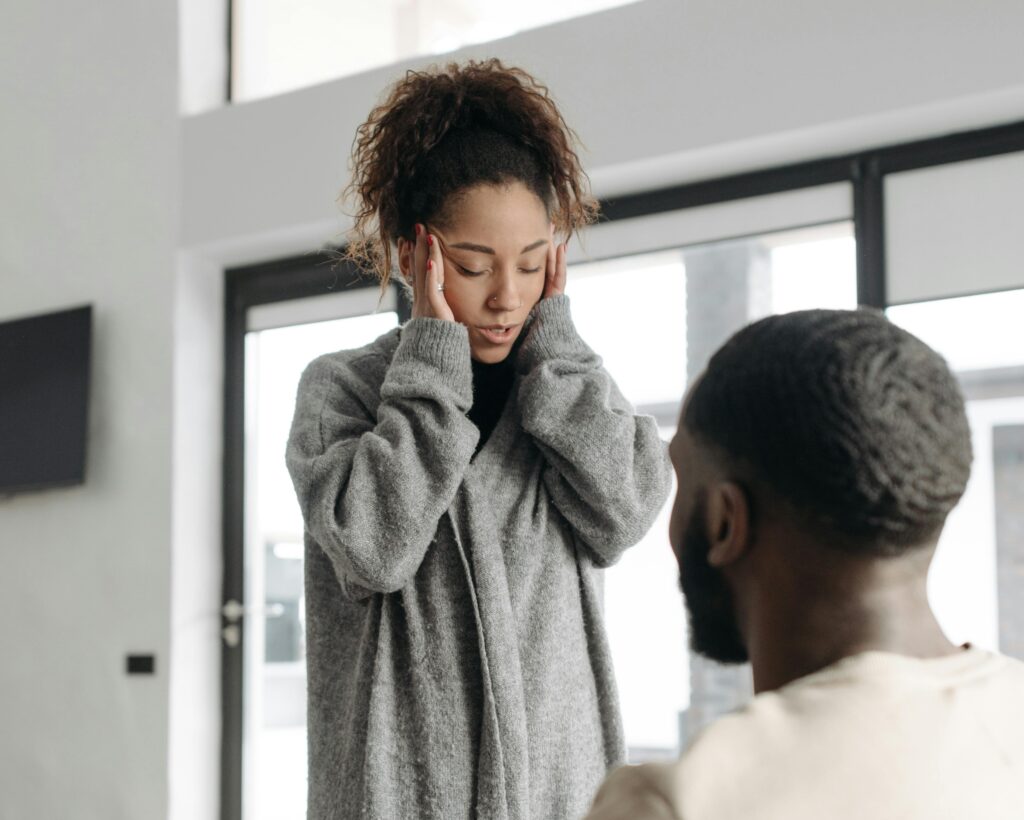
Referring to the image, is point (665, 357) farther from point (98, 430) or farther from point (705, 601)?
point (705, 601)

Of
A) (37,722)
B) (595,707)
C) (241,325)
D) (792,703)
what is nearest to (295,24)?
(241,325)

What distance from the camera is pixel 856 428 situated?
64cm

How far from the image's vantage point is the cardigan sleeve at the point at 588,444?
1.22m

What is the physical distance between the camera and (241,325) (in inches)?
139

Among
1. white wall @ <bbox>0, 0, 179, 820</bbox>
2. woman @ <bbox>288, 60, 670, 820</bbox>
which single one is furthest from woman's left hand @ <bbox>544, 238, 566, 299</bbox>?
white wall @ <bbox>0, 0, 179, 820</bbox>

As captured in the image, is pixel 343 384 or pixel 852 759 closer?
pixel 852 759

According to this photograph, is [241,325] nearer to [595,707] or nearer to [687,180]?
[687,180]

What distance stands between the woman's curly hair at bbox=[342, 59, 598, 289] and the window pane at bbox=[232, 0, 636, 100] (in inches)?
63.6

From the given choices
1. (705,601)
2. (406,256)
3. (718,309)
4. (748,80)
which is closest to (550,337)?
(406,256)

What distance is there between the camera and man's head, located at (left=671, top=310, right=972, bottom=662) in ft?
2.10

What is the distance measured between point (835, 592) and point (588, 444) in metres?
0.55

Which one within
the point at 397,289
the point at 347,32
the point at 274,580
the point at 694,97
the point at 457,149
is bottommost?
the point at 274,580

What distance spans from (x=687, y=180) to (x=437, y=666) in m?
1.73

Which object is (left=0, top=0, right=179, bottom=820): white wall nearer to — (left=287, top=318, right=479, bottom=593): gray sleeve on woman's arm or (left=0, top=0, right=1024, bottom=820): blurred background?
(left=0, top=0, right=1024, bottom=820): blurred background
